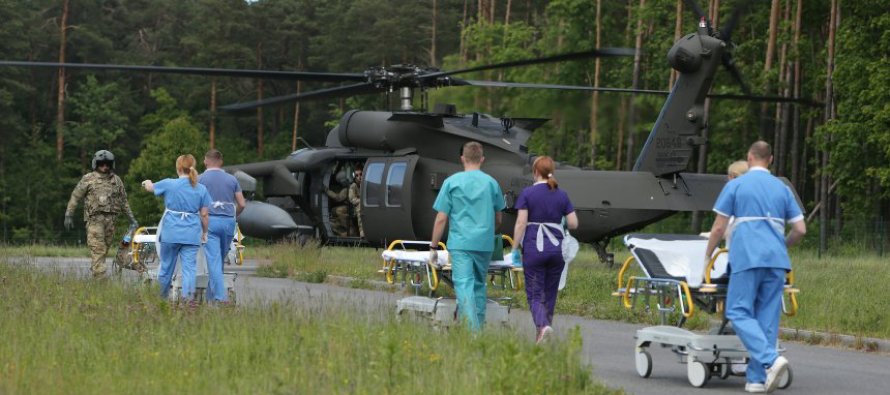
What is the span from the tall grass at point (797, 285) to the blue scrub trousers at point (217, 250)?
156 inches

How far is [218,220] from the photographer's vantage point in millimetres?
15508

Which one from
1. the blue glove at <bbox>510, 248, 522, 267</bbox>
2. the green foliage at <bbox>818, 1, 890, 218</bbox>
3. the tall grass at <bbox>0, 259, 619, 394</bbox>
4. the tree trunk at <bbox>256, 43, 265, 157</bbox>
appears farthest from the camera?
the tree trunk at <bbox>256, 43, 265, 157</bbox>

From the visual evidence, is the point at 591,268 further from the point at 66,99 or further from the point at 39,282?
the point at 66,99

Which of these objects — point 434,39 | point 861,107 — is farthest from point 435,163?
point 434,39

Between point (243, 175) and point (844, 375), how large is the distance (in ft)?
56.0

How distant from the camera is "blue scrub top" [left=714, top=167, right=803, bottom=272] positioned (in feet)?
34.6

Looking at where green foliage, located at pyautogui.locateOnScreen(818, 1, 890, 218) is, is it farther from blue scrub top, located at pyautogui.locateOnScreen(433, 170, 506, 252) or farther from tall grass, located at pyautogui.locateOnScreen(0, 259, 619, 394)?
tall grass, located at pyautogui.locateOnScreen(0, 259, 619, 394)

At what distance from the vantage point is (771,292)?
417 inches

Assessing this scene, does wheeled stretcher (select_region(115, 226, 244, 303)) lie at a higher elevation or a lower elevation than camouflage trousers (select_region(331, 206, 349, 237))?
lower

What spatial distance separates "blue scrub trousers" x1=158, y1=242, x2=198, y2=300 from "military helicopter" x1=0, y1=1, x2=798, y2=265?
5700 millimetres

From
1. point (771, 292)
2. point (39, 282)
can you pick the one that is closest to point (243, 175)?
point (39, 282)

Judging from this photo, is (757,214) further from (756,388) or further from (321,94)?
(321,94)

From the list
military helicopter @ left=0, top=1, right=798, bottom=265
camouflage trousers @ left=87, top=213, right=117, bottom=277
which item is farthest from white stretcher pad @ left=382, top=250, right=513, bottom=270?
military helicopter @ left=0, top=1, right=798, bottom=265

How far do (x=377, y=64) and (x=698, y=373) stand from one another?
249 ft
